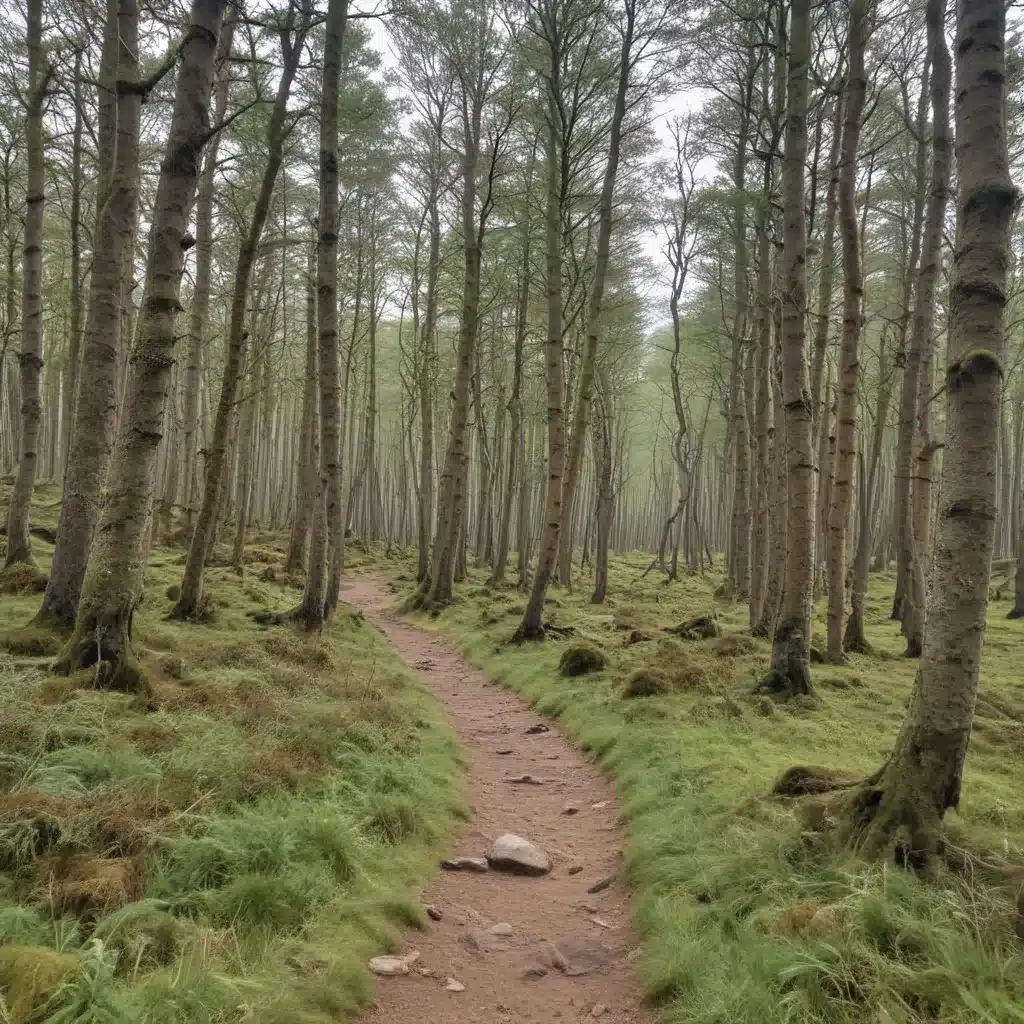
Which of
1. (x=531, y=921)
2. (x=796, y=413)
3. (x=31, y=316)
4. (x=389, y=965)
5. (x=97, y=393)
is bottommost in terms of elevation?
(x=531, y=921)

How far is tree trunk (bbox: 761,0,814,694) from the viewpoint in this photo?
8070mm

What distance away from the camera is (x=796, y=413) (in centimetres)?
809

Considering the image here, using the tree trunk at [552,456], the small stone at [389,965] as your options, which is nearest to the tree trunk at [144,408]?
the small stone at [389,965]

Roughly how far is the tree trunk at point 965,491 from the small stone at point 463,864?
2459mm

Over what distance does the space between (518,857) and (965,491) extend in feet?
11.9

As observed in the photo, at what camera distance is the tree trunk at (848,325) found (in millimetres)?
8930

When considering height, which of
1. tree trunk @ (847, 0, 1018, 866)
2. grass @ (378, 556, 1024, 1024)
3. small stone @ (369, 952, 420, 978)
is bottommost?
small stone @ (369, 952, 420, 978)

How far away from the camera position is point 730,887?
3.96 metres

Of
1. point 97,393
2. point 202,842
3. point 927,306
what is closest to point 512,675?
point 97,393

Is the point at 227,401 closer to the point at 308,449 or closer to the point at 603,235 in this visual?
the point at 308,449

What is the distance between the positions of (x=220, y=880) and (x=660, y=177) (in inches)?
734

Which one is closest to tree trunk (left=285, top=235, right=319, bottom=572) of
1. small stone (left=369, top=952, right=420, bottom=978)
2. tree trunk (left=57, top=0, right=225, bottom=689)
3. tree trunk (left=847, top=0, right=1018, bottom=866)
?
tree trunk (left=57, top=0, right=225, bottom=689)

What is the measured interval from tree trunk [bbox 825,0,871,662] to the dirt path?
16.7ft

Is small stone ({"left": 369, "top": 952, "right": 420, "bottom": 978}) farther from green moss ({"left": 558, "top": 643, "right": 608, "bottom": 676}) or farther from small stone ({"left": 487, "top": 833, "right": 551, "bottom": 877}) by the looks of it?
green moss ({"left": 558, "top": 643, "right": 608, "bottom": 676})
